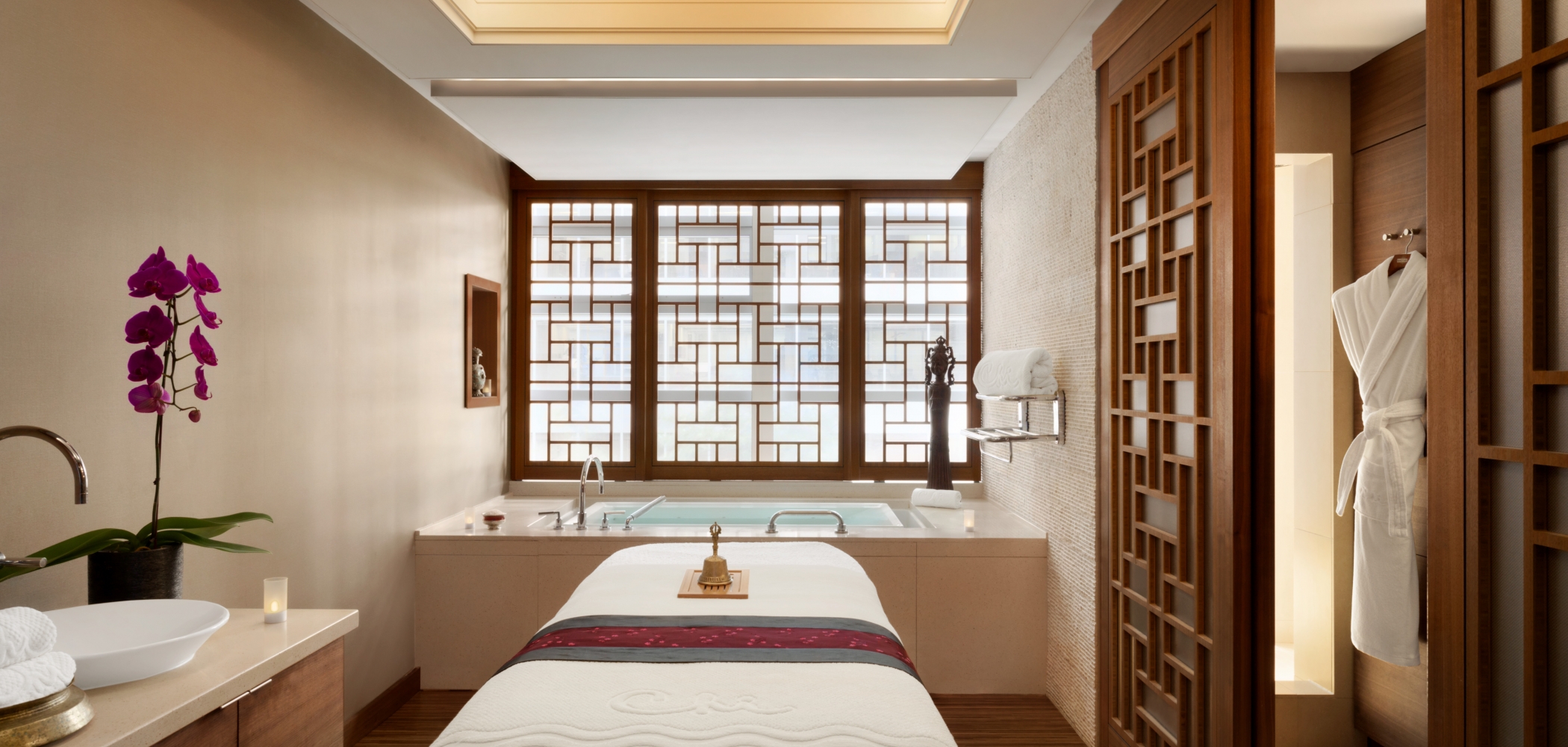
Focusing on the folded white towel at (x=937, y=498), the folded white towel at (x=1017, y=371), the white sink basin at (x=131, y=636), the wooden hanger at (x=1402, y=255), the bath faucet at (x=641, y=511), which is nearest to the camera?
the white sink basin at (x=131, y=636)

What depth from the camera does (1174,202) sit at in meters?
2.11

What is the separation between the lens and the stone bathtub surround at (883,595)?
127 inches

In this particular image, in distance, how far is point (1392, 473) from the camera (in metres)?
2.15

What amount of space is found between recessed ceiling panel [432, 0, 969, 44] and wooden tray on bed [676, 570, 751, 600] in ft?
5.48

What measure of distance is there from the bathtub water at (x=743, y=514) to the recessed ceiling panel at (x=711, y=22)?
217 cm

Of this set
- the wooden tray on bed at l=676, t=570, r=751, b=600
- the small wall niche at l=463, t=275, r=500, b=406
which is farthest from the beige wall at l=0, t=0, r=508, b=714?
the wooden tray on bed at l=676, t=570, r=751, b=600

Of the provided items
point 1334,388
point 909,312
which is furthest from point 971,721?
point 909,312

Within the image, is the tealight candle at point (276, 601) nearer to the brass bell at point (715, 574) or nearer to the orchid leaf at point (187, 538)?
the orchid leaf at point (187, 538)

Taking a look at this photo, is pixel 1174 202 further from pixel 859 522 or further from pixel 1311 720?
pixel 859 522

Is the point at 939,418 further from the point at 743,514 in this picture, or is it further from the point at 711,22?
the point at 711,22

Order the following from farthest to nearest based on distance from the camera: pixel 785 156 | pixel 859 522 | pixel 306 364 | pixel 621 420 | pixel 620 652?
pixel 621 420 → pixel 859 522 → pixel 785 156 → pixel 306 364 → pixel 620 652

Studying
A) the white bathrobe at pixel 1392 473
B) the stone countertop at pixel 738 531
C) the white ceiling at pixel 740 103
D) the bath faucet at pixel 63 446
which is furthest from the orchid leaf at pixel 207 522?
the white bathrobe at pixel 1392 473

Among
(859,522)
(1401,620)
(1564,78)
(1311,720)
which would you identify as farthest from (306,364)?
(1311,720)

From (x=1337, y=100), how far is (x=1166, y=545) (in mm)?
1696
